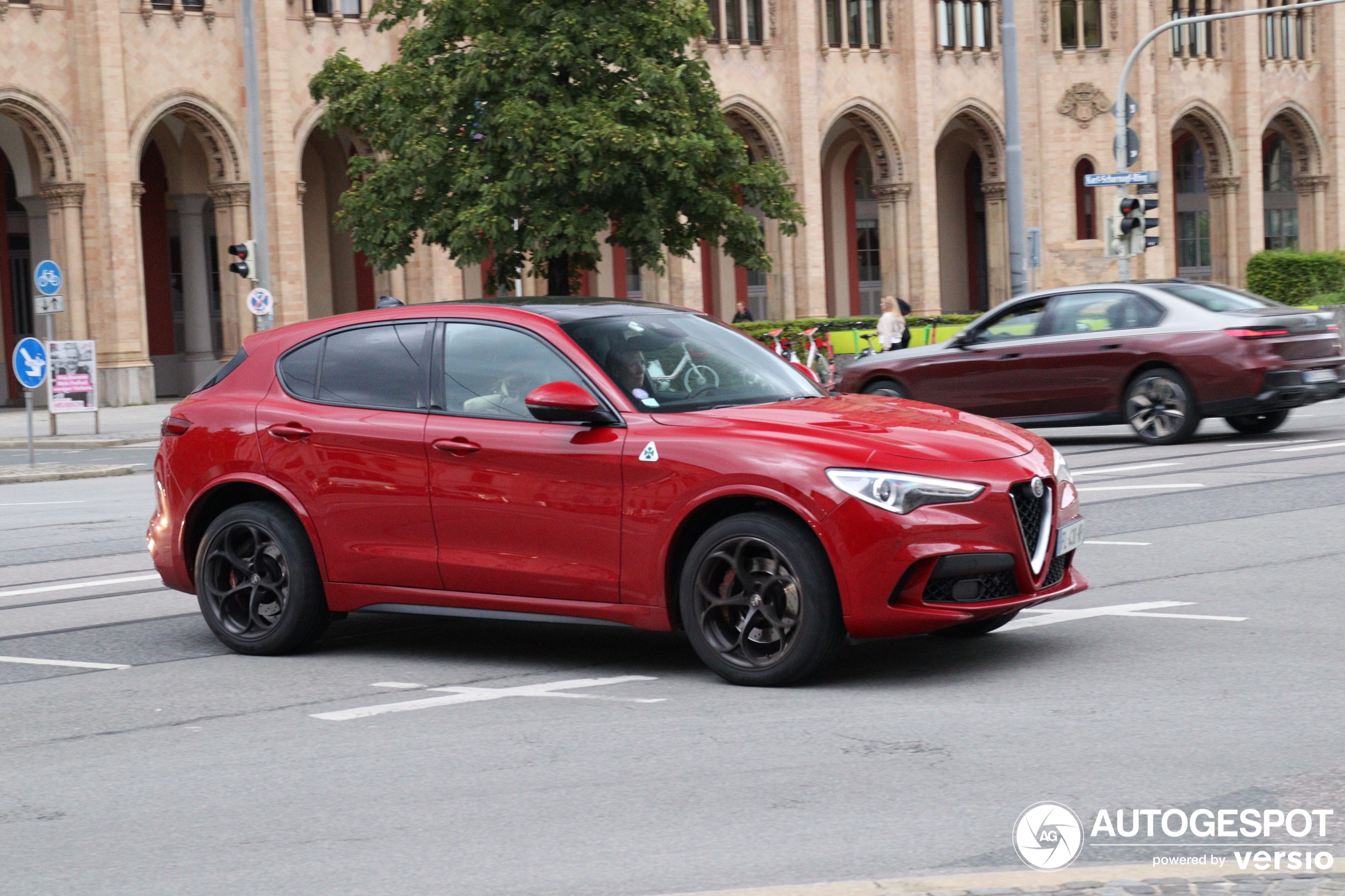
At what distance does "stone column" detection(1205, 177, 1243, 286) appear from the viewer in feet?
188

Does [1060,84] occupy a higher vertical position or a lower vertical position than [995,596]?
higher

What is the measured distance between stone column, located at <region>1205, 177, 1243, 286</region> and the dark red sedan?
135 ft

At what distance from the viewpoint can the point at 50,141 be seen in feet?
120

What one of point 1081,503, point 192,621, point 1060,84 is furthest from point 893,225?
point 192,621

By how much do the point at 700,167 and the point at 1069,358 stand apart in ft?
40.9

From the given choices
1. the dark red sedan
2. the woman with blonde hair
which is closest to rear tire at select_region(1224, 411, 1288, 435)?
the dark red sedan

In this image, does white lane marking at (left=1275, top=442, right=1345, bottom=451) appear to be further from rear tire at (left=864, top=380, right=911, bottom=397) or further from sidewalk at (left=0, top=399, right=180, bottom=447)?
sidewalk at (left=0, top=399, right=180, bottom=447)

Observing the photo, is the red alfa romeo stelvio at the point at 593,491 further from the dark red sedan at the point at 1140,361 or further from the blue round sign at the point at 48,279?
the blue round sign at the point at 48,279

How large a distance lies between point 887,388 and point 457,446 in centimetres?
1204

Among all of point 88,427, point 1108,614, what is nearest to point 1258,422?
point 1108,614

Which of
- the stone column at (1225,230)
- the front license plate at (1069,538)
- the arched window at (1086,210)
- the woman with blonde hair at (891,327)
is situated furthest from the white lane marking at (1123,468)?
the stone column at (1225,230)

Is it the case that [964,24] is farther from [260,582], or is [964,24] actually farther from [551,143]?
[260,582]

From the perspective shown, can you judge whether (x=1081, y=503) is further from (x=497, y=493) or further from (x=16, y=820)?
(x=16, y=820)

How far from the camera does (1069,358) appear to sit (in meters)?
17.5
